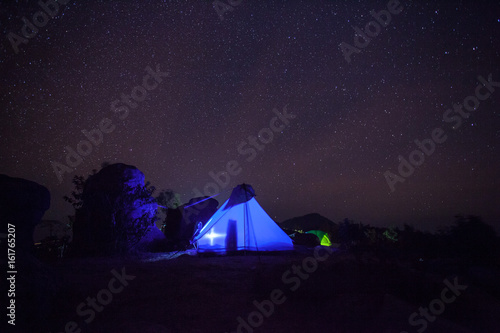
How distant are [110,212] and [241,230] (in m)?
5.79

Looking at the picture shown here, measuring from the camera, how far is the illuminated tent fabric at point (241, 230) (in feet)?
31.1

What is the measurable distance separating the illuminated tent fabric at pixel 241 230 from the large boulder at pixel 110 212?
10.9 feet

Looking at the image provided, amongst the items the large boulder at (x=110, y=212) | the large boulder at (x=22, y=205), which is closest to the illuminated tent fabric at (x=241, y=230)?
the large boulder at (x=110, y=212)

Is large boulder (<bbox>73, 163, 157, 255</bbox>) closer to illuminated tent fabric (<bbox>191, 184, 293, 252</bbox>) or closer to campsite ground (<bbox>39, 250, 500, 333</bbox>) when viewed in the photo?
illuminated tent fabric (<bbox>191, 184, 293, 252</bbox>)

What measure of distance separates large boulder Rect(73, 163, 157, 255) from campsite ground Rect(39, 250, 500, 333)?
6.04 meters

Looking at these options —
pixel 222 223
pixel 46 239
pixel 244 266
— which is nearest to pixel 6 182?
pixel 46 239

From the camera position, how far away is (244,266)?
21.7ft

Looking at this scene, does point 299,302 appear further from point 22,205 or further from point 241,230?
point 22,205

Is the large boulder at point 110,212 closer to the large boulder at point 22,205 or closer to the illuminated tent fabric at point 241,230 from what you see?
the large boulder at point 22,205

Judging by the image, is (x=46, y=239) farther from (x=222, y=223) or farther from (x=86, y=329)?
(x=86, y=329)

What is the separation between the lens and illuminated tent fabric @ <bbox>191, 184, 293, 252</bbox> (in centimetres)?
947

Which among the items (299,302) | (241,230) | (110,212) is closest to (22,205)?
(110,212)

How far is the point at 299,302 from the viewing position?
A: 12.7 ft

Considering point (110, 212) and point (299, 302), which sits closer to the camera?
point (299, 302)
